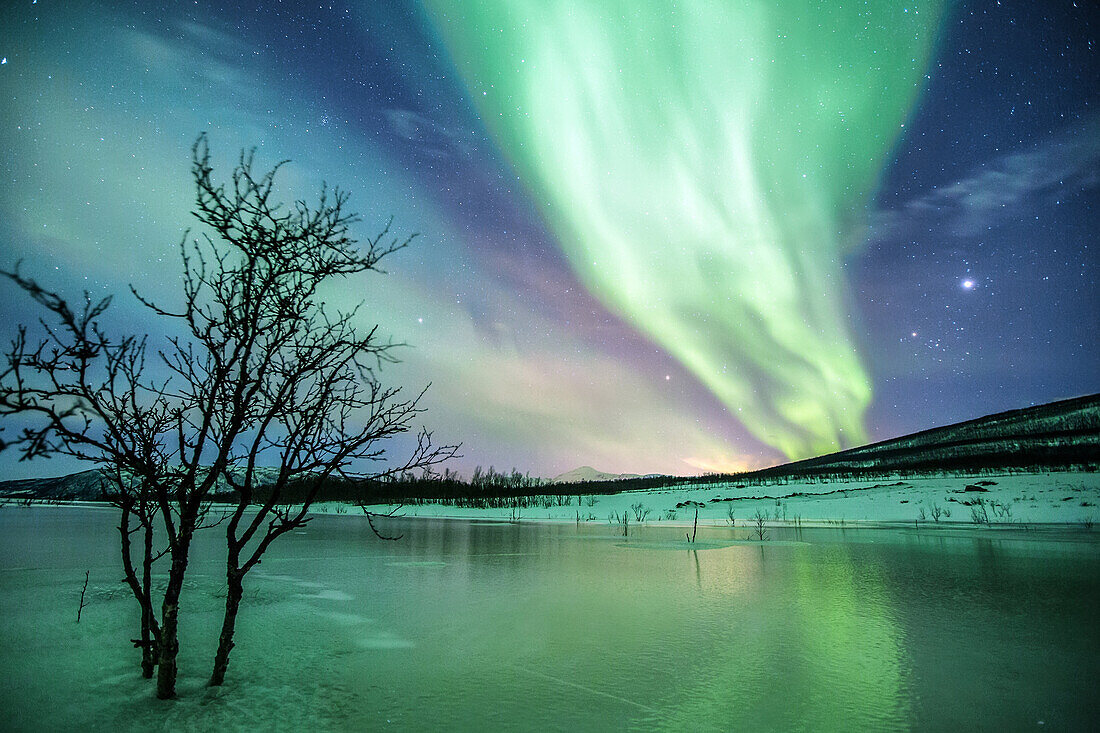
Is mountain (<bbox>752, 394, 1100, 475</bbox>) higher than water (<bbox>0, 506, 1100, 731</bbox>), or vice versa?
mountain (<bbox>752, 394, 1100, 475</bbox>)

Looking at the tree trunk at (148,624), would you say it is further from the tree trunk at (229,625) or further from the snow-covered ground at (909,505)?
the snow-covered ground at (909,505)

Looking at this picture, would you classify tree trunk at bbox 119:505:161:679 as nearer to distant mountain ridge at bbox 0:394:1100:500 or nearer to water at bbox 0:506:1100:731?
water at bbox 0:506:1100:731

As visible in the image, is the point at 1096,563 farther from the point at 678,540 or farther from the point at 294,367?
the point at 294,367

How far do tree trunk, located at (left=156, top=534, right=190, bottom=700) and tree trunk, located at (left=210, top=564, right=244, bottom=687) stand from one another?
376mm

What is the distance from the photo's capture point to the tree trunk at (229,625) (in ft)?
18.0

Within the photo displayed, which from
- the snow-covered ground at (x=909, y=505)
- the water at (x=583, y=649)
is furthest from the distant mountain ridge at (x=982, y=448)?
the water at (x=583, y=649)

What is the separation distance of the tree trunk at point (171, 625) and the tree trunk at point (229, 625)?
14.8 inches

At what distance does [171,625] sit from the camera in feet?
17.5

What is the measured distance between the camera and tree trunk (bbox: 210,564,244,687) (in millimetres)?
5492

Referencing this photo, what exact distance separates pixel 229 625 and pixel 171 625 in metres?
0.52

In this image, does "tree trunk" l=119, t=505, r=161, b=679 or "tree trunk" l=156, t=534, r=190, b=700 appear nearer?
"tree trunk" l=156, t=534, r=190, b=700

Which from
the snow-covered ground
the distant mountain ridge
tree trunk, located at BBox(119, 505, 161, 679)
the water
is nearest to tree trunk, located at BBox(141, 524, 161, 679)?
tree trunk, located at BBox(119, 505, 161, 679)

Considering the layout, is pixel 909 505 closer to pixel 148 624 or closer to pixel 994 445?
pixel 148 624

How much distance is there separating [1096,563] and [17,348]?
23.9 metres
